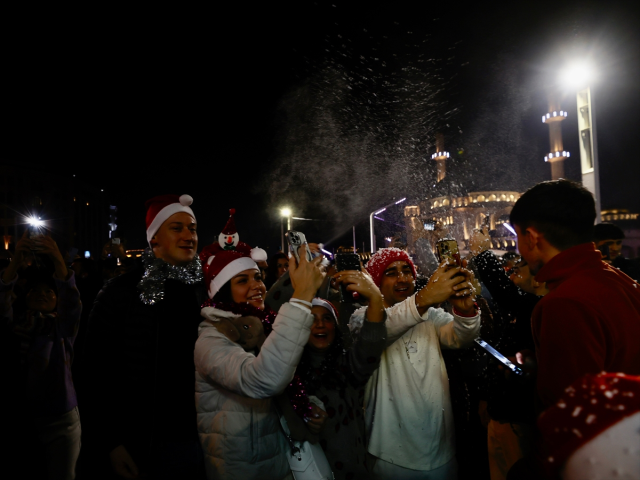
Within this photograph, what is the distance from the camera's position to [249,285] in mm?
2500

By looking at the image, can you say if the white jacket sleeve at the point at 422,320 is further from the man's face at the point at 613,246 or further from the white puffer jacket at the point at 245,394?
the man's face at the point at 613,246

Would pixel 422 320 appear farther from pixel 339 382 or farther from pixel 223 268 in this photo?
pixel 223 268

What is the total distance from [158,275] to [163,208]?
1.82ft

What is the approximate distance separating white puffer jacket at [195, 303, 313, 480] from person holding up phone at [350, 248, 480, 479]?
0.77 metres

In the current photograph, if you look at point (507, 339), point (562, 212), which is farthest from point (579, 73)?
point (562, 212)

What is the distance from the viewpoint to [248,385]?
1.79m

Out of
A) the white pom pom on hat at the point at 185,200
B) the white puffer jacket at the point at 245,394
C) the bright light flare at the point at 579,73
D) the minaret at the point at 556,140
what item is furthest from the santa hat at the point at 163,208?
the minaret at the point at 556,140

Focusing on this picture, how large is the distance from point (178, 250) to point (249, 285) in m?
0.70

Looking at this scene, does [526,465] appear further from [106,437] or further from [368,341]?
[106,437]

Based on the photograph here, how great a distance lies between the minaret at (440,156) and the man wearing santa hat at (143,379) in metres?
85.8

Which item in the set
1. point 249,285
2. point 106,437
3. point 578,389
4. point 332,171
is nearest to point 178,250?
point 249,285

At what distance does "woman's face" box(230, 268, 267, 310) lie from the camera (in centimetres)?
247

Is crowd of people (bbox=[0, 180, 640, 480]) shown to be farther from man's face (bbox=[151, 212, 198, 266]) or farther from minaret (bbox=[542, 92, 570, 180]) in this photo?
minaret (bbox=[542, 92, 570, 180])

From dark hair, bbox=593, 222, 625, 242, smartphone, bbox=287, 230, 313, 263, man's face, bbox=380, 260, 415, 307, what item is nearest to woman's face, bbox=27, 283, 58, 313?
smartphone, bbox=287, 230, 313, 263
